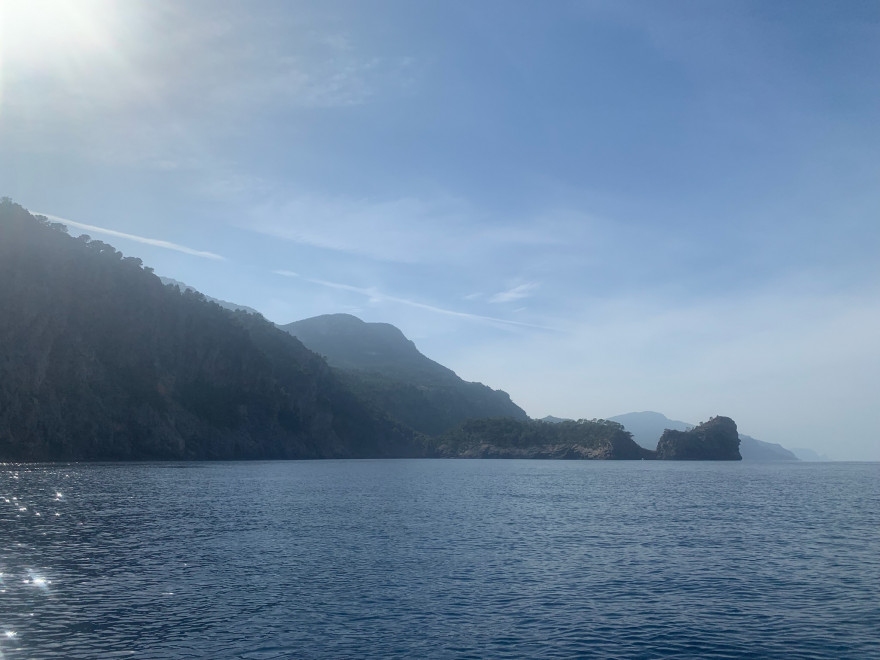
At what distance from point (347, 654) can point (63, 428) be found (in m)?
160

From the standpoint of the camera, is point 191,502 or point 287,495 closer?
point 191,502

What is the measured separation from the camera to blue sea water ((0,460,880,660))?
979 inches

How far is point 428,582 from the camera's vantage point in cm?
3481

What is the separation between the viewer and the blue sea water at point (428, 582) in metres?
24.9

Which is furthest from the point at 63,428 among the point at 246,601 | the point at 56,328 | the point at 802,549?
the point at 802,549

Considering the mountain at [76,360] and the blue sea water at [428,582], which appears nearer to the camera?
the blue sea water at [428,582]

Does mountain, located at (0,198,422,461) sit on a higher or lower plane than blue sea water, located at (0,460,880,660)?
higher

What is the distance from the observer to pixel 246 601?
30.3 metres

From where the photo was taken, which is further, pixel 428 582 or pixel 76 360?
pixel 76 360

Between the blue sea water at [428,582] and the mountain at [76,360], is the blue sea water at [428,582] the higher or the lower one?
the lower one

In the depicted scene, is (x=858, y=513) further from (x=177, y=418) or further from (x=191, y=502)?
(x=177, y=418)

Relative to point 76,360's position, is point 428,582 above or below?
below

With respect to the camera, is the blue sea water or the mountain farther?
the mountain

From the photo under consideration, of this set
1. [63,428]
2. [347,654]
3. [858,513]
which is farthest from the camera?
[63,428]
